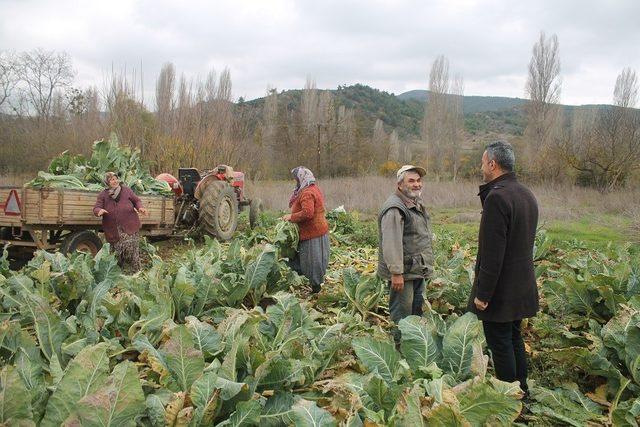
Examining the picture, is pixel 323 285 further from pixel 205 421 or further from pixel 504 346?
pixel 205 421

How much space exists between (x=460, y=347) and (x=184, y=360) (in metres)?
1.53

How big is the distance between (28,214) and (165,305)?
13.4 feet

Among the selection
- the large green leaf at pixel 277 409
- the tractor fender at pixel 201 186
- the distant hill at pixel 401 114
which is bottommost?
the large green leaf at pixel 277 409

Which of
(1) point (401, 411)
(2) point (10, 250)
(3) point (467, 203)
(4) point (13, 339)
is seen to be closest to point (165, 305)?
(4) point (13, 339)

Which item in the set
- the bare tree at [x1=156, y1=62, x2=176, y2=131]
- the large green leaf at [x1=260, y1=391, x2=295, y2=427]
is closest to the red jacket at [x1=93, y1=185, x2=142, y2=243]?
the large green leaf at [x1=260, y1=391, x2=295, y2=427]

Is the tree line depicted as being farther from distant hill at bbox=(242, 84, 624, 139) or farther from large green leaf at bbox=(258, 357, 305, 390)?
distant hill at bbox=(242, 84, 624, 139)

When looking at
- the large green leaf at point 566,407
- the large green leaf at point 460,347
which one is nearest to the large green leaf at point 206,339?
the large green leaf at point 460,347

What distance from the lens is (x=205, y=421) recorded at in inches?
84.1

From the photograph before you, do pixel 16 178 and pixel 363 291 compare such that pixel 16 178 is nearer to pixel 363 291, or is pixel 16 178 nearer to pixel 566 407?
pixel 363 291

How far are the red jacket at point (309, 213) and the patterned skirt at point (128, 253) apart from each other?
230cm

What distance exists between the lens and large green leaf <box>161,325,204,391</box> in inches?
96.4

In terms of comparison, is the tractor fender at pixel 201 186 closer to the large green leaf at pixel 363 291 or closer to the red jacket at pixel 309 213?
the red jacket at pixel 309 213

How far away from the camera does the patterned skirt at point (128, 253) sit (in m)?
6.33

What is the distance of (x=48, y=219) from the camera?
6.41 metres
